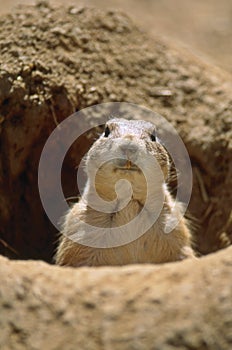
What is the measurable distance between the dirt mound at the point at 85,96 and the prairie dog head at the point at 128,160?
1052 mm

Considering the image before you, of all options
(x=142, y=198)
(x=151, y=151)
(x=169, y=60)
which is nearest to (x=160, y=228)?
(x=142, y=198)

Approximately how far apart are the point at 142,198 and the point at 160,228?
36cm

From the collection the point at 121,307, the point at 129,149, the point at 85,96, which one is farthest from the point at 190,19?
the point at 121,307

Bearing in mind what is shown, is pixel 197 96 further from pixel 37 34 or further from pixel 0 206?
pixel 0 206

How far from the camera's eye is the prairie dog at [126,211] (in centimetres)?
545

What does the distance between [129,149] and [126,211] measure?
708 millimetres

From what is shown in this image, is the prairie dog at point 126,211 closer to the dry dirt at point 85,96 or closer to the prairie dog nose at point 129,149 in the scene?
the prairie dog nose at point 129,149

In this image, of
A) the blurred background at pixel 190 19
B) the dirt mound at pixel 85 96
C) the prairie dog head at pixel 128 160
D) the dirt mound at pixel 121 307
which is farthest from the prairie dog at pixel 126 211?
the blurred background at pixel 190 19

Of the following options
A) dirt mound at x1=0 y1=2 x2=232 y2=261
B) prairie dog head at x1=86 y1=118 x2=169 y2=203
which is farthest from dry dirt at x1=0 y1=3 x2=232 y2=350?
prairie dog head at x1=86 y1=118 x2=169 y2=203

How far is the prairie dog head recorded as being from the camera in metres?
5.23

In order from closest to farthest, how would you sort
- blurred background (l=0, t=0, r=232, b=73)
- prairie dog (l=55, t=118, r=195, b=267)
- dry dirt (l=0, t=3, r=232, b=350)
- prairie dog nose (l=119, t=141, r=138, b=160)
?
prairie dog nose (l=119, t=141, r=138, b=160) → prairie dog (l=55, t=118, r=195, b=267) → dry dirt (l=0, t=3, r=232, b=350) → blurred background (l=0, t=0, r=232, b=73)

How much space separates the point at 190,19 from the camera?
Answer: 13086 mm

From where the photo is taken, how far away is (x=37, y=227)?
7035mm

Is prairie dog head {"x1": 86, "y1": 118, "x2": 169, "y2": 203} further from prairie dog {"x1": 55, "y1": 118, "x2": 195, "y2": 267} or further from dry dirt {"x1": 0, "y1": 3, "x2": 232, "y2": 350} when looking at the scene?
dry dirt {"x1": 0, "y1": 3, "x2": 232, "y2": 350}
